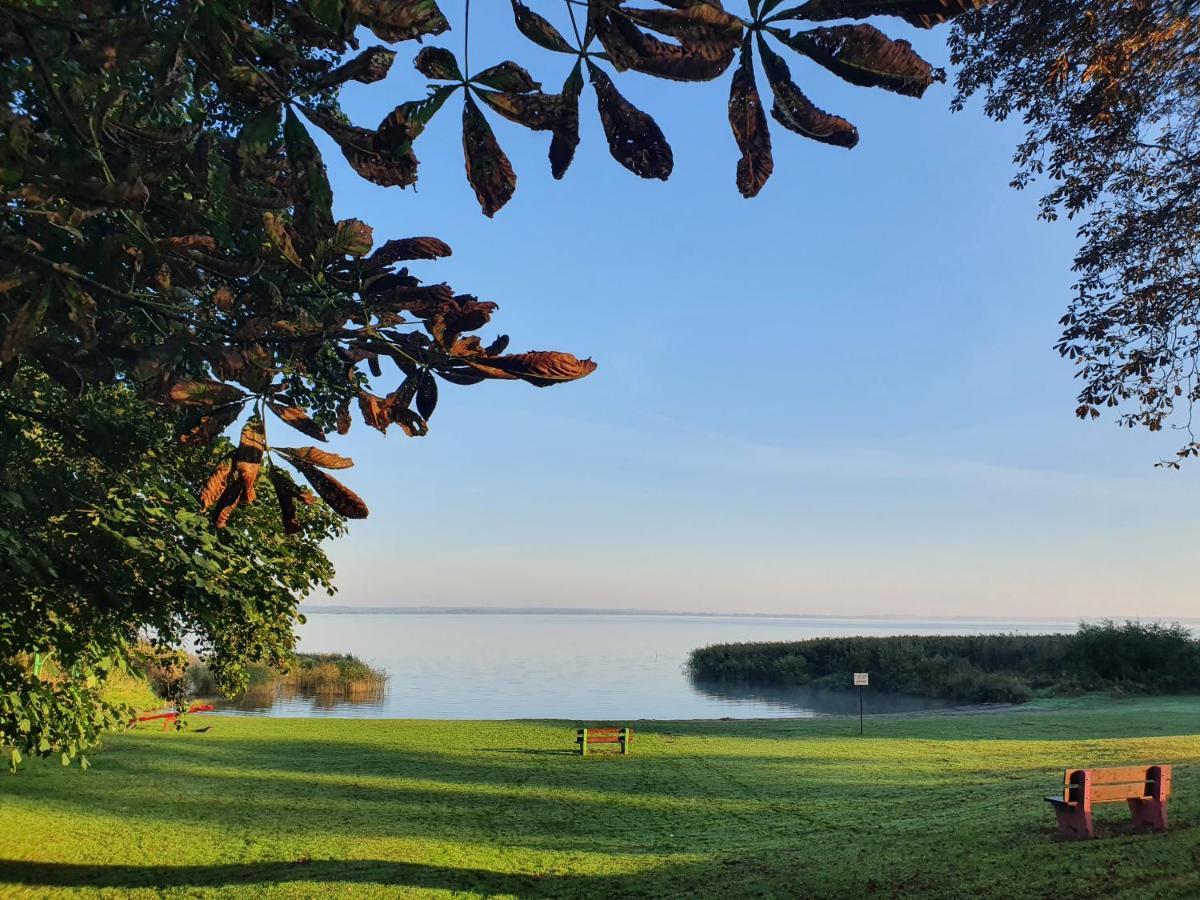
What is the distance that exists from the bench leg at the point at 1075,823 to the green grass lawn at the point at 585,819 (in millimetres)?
237

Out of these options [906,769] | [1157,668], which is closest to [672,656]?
[1157,668]

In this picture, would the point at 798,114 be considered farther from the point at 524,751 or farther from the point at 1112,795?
the point at 524,751

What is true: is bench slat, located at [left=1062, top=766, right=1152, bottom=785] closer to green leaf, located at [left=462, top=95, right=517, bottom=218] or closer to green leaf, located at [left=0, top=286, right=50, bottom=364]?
green leaf, located at [left=462, top=95, right=517, bottom=218]

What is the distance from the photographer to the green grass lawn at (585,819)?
828 cm

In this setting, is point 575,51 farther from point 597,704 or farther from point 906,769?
point 597,704

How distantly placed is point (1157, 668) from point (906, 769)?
32718 mm

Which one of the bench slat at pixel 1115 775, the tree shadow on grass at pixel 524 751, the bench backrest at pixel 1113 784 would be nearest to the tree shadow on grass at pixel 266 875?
the bench backrest at pixel 1113 784

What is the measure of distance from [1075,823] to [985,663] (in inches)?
1845

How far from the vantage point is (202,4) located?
1.90 meters

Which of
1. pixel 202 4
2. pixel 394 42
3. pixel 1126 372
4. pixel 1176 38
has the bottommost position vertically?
pixel 394 42

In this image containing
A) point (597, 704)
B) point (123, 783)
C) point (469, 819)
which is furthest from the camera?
point (597, 704)

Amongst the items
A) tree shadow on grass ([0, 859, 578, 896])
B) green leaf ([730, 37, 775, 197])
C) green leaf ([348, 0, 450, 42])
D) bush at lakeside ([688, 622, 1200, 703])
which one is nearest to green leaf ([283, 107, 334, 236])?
green leaf ([348, 0, 450, 42])

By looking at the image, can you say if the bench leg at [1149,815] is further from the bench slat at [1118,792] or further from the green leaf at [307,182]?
the green leaf at [307,182]

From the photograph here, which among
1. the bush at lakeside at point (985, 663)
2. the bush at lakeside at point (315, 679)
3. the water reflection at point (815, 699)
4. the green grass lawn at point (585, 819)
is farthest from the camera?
the bush at lakeside at point (985, 663)
